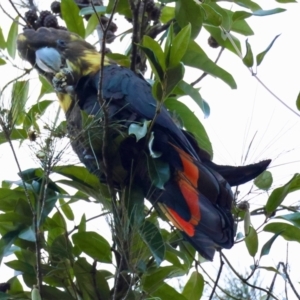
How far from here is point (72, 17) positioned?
1.82 metres

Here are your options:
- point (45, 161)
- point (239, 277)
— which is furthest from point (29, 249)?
point (239, 277)

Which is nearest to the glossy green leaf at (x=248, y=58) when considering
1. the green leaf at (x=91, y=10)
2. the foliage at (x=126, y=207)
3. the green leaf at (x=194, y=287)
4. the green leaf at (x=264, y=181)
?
the foliage at (x=126, y=207)

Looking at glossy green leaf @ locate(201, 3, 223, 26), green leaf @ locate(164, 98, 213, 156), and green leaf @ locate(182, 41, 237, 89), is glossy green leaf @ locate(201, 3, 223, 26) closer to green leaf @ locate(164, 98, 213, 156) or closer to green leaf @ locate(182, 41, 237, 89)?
green leaf @ locate(182, 41, 237, 89)

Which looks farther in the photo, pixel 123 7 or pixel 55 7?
pixel 55 7

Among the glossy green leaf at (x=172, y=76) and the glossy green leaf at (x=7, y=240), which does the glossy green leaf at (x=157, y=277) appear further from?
the glossy green leaf at (x=172, y=76)

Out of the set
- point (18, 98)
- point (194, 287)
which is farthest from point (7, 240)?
point (194, 287)

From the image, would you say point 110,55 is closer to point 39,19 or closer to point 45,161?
point 39,19

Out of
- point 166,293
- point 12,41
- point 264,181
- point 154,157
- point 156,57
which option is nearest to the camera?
point 156,57

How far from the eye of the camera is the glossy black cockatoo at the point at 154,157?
4.89 ft

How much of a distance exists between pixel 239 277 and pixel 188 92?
0.44 metres

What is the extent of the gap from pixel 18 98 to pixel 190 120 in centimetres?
46

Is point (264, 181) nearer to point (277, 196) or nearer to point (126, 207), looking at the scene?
point (277, 196)

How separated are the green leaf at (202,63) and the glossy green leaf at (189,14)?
5 centimetres

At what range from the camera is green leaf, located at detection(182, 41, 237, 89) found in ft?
5.36
